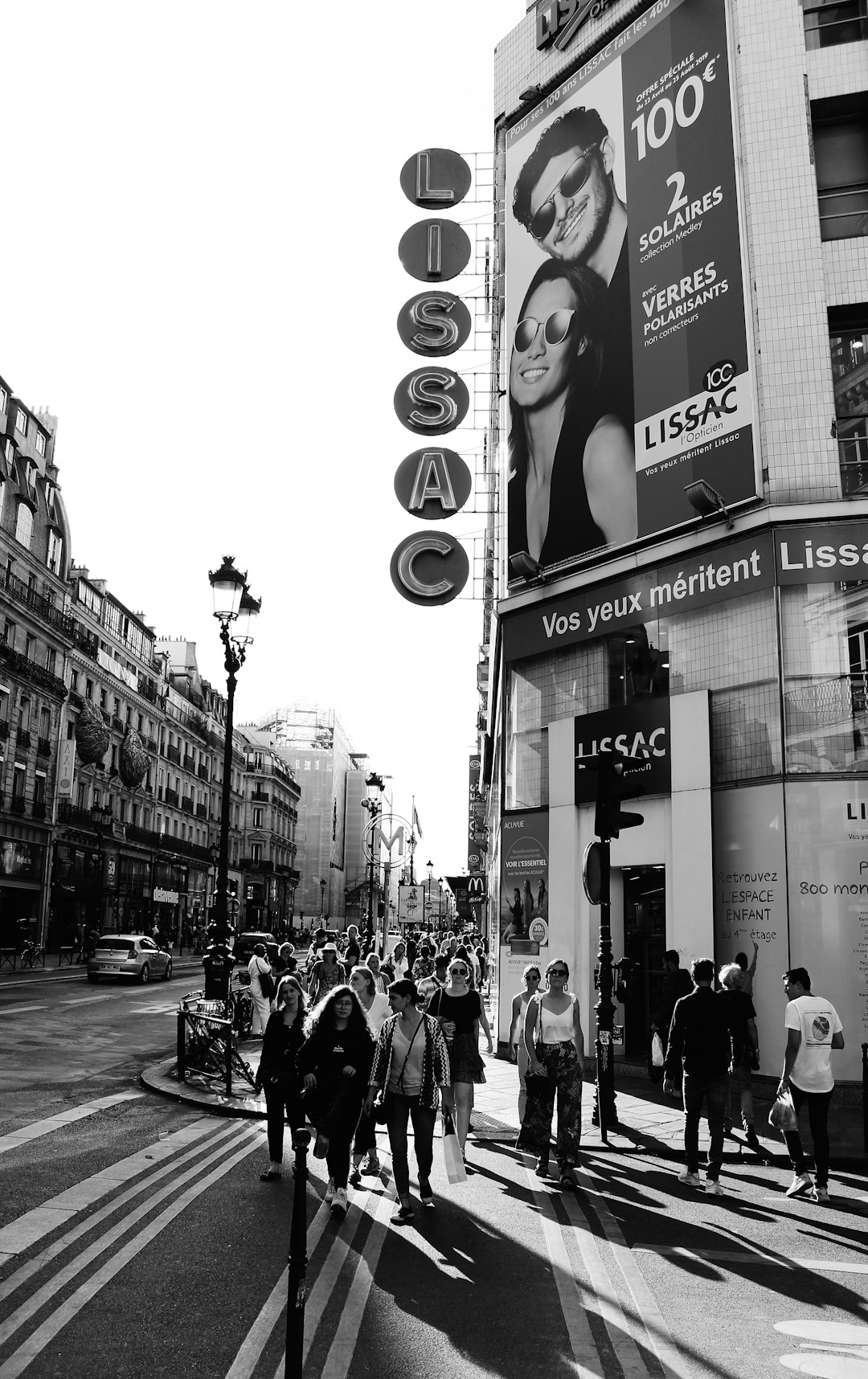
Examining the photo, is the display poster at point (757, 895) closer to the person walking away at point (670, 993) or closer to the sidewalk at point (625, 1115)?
the sidewalk at point (625, 1115)

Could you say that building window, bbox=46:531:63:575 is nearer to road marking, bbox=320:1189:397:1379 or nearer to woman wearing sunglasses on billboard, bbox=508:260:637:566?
woman wearing sunglasses on billboard, bbox=508:260:637:566

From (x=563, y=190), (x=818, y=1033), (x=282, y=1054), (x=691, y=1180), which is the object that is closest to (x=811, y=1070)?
(x=818, y=1033)

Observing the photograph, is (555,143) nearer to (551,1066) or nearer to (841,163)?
(841,163)

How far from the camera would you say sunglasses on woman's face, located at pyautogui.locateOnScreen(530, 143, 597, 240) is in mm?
18172

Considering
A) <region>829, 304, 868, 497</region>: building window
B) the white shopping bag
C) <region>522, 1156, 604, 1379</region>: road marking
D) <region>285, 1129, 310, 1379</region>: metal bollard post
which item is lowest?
<region>522, 1156, 604, 1379</region>: road marking

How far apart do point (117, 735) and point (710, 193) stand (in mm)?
48737

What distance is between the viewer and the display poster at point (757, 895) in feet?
41.8

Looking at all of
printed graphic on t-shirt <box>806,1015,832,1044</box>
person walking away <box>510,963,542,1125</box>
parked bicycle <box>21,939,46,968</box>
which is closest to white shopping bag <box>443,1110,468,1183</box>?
person walking away <box>510,963,542,1125</box>

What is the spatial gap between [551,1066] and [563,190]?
15547 millimetres

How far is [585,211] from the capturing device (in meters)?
18.0

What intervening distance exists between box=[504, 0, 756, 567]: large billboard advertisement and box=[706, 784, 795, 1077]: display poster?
423 centimetres

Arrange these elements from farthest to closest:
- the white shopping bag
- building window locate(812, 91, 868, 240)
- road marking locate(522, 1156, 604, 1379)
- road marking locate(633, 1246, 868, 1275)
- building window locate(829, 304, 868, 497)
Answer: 1. building window locate(812, 91, 868, 240)
2. building window locate(829, 304, 868, 497)
3. the white shopping bag
4. road marking locate(633, 1246, 868, 1275)
5. road marking locate(522, 1156, 604, 1379)

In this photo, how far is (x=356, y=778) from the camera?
461 ft

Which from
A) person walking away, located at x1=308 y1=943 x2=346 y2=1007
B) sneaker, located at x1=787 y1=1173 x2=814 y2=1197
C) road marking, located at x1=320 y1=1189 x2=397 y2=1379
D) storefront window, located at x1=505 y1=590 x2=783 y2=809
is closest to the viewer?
road marking, located at x1=320 y1=1189 x2=397 y2=1379
